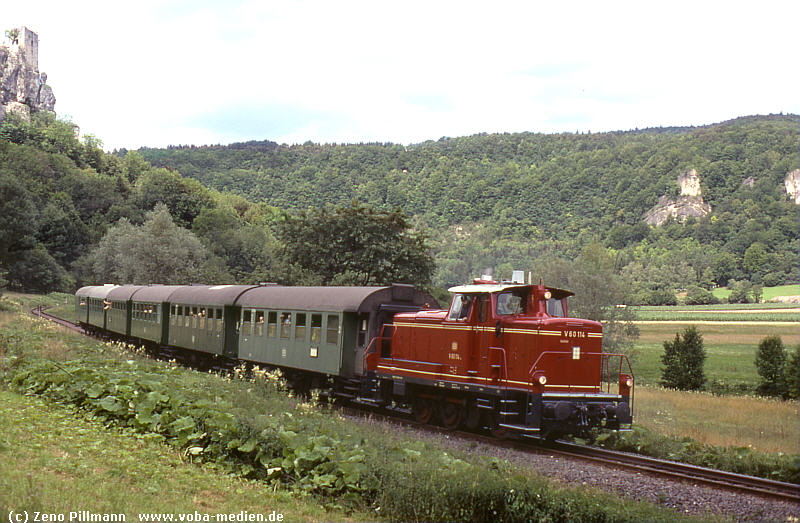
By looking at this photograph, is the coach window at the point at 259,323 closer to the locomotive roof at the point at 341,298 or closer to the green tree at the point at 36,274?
the locomotive roof at the point at 341,298

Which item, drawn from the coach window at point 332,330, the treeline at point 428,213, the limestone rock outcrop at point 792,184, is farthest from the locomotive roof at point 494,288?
the limestone rock outcrop at point 792,184

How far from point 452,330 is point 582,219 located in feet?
323

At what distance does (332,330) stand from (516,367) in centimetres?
668

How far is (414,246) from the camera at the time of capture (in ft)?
162

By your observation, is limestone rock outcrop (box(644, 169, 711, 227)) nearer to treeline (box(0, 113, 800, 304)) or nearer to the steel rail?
treeline (box(0, 113, 800, 304))

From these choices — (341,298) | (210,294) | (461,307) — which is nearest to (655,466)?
(461,307)

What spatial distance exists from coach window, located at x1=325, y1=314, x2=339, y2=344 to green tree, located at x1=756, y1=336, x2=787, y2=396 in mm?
26730

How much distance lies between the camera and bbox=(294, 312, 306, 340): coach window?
21.9 metres

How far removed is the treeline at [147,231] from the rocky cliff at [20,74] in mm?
7295

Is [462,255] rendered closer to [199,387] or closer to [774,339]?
[774,339]

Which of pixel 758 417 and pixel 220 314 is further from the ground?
pixel 220 314

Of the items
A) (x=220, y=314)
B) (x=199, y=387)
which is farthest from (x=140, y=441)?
(x=220, y=314)

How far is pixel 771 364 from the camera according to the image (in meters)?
37.7

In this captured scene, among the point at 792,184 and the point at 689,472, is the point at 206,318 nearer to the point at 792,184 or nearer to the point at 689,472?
the point at 689,472
